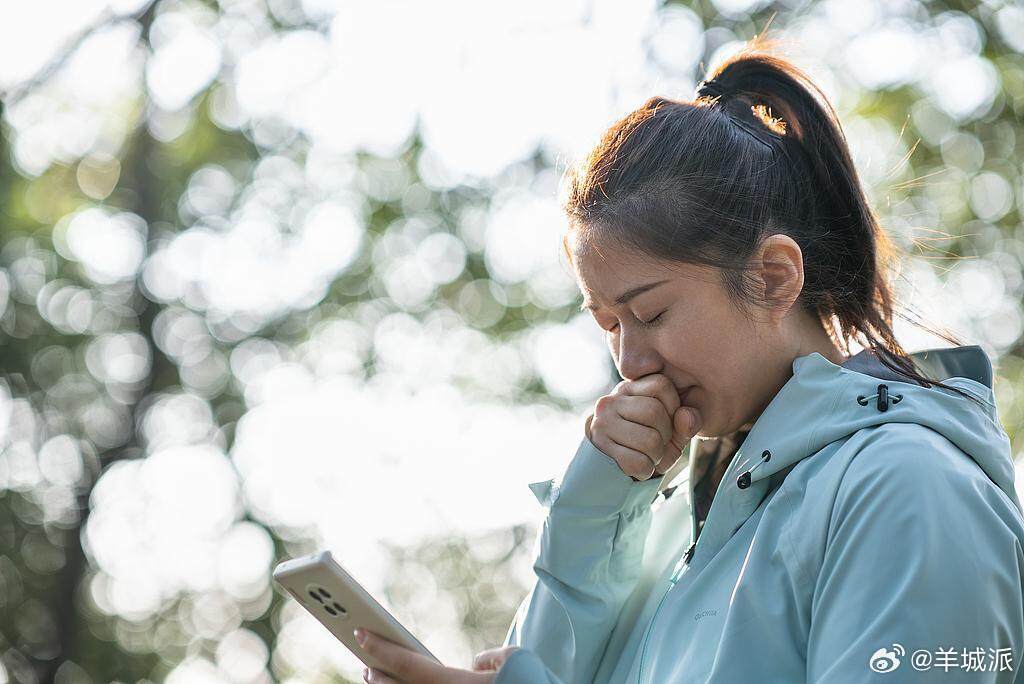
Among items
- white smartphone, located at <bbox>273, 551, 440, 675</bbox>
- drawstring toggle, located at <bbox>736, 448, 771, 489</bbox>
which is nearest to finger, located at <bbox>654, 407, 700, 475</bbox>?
drawstring toggle, located at <bbox>736, 448, 771, 489</bbox>

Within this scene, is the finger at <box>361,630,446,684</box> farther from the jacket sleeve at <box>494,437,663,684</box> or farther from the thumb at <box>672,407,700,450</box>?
the thumb at <box>672,407,700,450</box>

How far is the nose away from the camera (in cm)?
242

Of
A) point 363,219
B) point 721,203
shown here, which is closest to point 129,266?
point 363,219

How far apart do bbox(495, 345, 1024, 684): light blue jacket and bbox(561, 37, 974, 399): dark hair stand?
0.58 feet

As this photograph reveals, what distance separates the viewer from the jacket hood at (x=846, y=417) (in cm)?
205

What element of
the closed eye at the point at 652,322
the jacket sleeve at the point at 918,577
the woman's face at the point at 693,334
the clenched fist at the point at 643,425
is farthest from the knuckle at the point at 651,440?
the jacket sleeve at the point at 918,577

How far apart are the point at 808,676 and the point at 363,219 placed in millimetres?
12883

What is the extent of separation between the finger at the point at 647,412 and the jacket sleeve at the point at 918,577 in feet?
1.82

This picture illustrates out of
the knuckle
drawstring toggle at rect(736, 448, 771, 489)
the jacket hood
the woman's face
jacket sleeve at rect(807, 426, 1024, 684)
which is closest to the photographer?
jacket sleeve at rect(807, 426, 1024, 684)

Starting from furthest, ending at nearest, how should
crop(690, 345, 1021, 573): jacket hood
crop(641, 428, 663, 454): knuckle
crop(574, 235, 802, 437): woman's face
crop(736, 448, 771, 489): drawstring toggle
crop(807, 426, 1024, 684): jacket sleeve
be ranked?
crop(641, 428, 663, 454): knuckle
crop(574, 235, 802, 437): woman's face
crop(736, 448, 771, 489): drawstring toggle
crop(690, 345, 1021, 573): jacket hood
crop(807, 426, 1024, 684): jacket sleeve

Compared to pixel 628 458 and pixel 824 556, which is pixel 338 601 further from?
pixel 824 556

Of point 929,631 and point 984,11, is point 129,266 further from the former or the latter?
point 929,631

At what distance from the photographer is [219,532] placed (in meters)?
15.6

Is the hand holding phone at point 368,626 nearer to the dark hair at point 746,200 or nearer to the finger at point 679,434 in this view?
the finger at point 679,434
